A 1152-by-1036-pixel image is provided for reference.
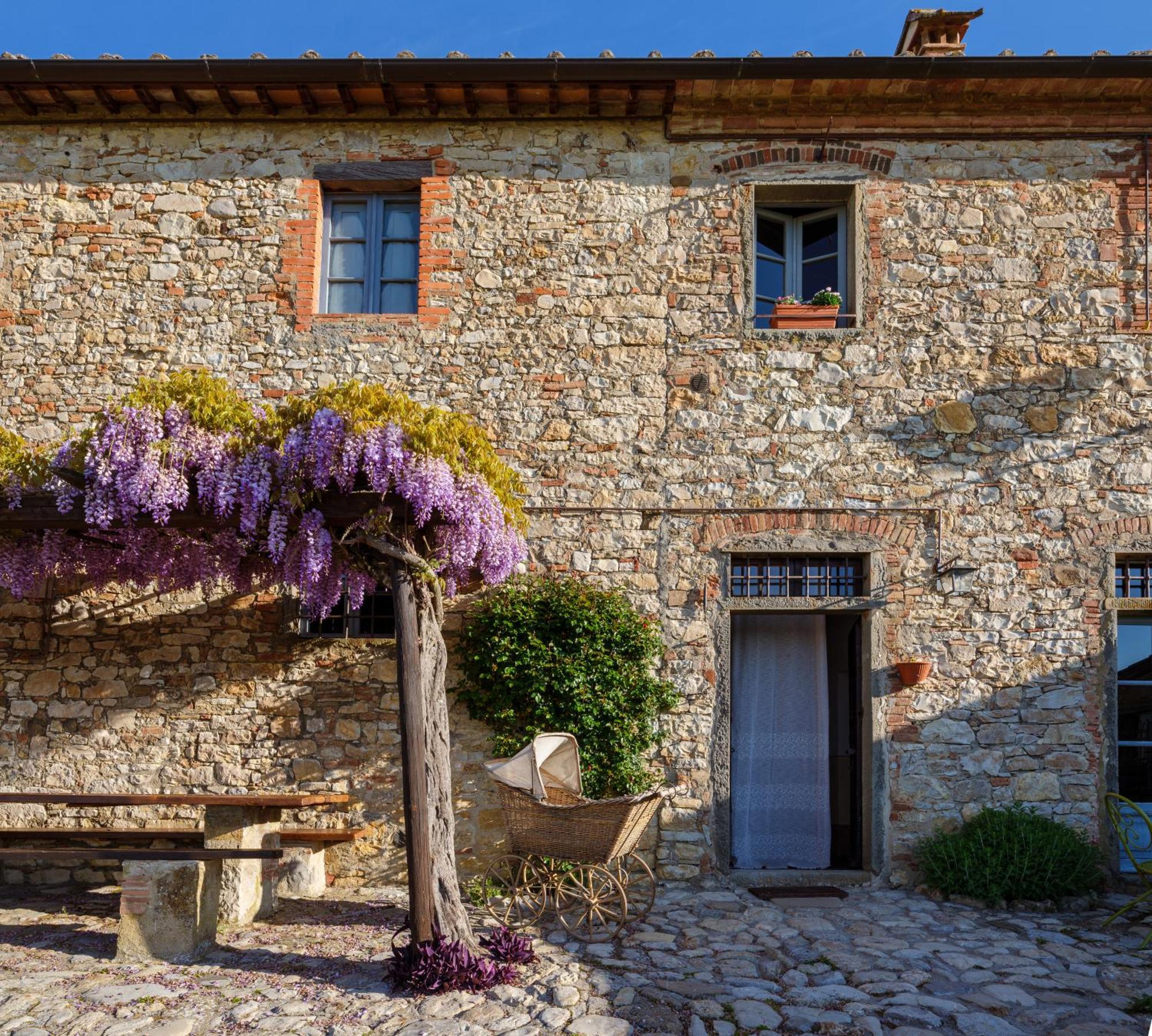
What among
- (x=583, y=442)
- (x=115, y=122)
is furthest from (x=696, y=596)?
(x=115, y=122)

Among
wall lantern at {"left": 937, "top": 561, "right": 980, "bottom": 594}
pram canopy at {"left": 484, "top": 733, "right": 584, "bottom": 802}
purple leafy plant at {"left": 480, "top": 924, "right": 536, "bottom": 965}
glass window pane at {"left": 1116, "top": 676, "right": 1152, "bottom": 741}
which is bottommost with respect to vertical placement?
purple leafy plant at {"left": 480, "top": 924, "right": 536, "bottom": 965}

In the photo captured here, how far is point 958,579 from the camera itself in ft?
20.6

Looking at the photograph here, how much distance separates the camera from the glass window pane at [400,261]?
6840mm

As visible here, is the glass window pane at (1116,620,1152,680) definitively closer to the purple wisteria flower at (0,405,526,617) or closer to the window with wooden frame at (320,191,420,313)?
the purple wisteria flower at (0,405,526,617)

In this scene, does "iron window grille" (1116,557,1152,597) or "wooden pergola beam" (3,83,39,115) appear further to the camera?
"wooden pergola beam" (3,83,39,115)

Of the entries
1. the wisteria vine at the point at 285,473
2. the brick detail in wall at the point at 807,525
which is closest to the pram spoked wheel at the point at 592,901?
the wisteria vine at the point at 285,473

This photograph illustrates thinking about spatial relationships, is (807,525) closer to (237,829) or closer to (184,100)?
(237,829)

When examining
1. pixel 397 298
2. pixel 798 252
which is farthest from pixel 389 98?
pixel 798 252

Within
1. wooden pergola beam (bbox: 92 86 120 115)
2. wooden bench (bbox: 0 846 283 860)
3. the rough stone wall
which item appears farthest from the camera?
wooden pergola beam (bbox: 92 86 120 115)

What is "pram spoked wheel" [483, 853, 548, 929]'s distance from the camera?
506 centimetres

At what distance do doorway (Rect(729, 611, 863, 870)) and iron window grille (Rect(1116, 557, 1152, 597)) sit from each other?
1.63m

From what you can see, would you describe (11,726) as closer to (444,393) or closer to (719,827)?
(444,393)

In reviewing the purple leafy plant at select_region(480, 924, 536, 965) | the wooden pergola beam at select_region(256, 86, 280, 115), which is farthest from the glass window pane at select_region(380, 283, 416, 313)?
the purple leafy plant at select_region(480, 924, 536, 965)

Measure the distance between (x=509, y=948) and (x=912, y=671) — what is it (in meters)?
3.05
